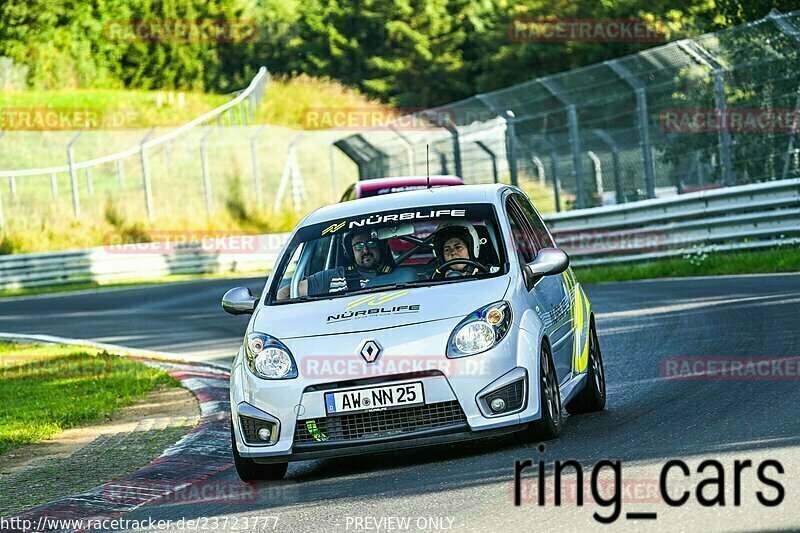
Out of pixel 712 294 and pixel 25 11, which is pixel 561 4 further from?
pixel 712 294

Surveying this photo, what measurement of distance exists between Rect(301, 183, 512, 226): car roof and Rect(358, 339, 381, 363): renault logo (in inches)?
61.4

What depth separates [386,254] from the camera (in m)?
8.94

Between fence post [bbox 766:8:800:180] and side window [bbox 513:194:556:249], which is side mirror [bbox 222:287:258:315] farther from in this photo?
fence post [bbox 766:8:800:180]

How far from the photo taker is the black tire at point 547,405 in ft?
25.5

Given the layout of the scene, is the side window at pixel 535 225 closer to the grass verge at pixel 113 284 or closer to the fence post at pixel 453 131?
the fence post at pixel 453 131

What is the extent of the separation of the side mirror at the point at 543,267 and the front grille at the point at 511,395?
0.82 metres

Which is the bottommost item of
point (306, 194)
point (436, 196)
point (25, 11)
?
point (306, 194)

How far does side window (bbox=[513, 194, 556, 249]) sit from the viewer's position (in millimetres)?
9491

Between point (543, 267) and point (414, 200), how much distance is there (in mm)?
1159

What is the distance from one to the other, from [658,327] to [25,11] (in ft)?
166

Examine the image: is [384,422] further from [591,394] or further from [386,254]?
[591,394]

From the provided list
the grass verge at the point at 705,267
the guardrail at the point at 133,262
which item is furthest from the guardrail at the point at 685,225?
the guardrail at the point at 133,262

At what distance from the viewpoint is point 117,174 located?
4738cm

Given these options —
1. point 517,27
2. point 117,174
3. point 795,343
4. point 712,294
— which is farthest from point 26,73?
point 795,343
